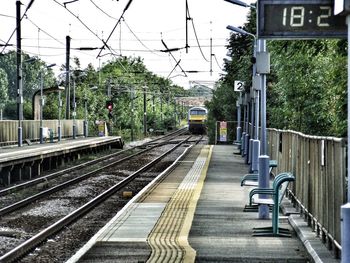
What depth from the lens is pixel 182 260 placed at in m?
9.34

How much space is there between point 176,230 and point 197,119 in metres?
77.6

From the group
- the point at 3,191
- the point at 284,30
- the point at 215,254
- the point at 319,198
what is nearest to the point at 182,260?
the point at 215,254

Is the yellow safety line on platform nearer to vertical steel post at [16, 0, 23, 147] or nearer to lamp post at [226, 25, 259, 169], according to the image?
lamp post at [226, 25, 259, 169]

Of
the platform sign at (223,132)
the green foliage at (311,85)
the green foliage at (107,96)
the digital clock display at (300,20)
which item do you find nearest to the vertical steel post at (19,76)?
the green foliage at (107,96)

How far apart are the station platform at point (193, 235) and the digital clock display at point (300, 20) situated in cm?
288

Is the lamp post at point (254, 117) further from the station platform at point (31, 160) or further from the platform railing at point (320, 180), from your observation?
the station platform at point (31, 160)

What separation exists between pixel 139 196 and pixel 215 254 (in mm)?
7576

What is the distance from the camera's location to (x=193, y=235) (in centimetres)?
1162

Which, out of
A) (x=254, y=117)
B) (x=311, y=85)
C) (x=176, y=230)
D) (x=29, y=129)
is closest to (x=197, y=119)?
(x=29, y=129)

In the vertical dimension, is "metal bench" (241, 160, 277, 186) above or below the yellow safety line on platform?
above

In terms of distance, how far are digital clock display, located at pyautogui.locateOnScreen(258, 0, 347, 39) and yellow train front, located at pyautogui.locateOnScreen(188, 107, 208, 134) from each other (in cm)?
7895

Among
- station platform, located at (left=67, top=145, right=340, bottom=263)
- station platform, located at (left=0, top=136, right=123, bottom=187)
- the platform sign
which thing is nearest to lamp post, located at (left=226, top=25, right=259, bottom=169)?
station platform, located at (left=67, top=145, right=340, bottom=263)

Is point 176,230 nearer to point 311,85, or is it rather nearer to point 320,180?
point 320,180

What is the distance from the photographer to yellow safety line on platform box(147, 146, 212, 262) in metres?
9.66
